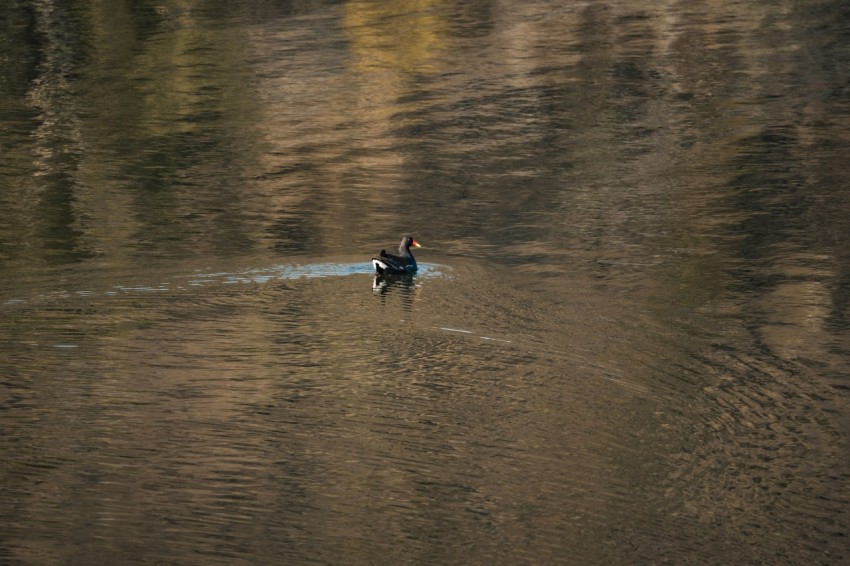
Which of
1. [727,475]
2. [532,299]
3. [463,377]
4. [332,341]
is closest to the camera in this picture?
[727,475]

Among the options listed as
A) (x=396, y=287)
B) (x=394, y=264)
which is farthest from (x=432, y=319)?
(x=394, y=264)

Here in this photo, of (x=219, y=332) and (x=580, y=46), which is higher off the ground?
(x=219, y=332)

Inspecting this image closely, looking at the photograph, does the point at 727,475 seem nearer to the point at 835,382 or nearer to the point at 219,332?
the point at 835,382

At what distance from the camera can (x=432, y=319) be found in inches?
703

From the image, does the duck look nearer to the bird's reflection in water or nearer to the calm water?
the bird's reflection in water

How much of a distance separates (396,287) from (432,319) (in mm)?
1397

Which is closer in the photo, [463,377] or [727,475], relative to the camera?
[727,475]

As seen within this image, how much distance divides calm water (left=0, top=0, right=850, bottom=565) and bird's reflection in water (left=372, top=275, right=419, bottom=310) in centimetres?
6

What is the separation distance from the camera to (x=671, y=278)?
19938 millimetres

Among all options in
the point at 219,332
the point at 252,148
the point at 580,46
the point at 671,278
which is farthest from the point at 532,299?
the point at 580,46

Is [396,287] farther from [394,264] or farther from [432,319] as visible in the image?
[432,319]

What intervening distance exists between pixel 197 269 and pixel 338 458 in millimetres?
7112

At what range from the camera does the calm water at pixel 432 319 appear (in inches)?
490

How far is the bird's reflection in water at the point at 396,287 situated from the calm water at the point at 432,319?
0.21 feet
